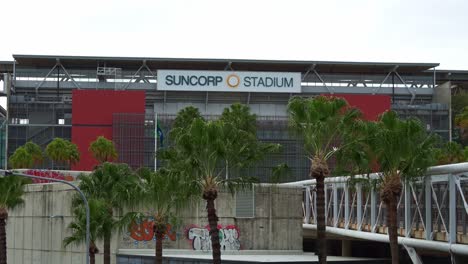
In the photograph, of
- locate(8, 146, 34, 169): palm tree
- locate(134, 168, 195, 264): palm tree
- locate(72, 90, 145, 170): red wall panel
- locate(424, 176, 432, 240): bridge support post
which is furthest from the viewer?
locate(72, 90, 145, 170): red wall panel

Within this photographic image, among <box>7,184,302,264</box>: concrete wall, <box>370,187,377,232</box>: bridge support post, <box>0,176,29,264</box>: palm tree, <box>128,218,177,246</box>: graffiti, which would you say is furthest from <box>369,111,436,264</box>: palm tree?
<box>0,176,29,264</box>: palm tree

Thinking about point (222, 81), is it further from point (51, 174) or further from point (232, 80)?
point (51, 174)

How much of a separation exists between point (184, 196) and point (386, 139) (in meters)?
11.5

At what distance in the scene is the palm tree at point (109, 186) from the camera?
2163 inches

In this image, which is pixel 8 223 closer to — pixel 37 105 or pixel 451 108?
pixel 37 105

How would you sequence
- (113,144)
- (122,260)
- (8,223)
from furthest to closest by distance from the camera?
1. (113,144)
2. (8,223)
3. (122,260)

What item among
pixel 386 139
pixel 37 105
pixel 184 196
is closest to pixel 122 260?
pixel 184 196

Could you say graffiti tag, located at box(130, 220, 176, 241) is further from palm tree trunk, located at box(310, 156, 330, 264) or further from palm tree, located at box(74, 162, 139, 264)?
palm tree trunk, located at box(310, 156, 330, 264)

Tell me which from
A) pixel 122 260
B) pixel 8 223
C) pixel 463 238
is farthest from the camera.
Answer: pixel 8 223

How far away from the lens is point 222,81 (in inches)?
5123

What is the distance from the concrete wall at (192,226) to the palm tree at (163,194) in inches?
402

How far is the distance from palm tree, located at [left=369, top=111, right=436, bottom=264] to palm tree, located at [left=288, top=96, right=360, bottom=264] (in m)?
1.71

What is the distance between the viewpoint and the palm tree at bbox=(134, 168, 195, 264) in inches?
1849

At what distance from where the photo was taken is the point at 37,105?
131 metres
